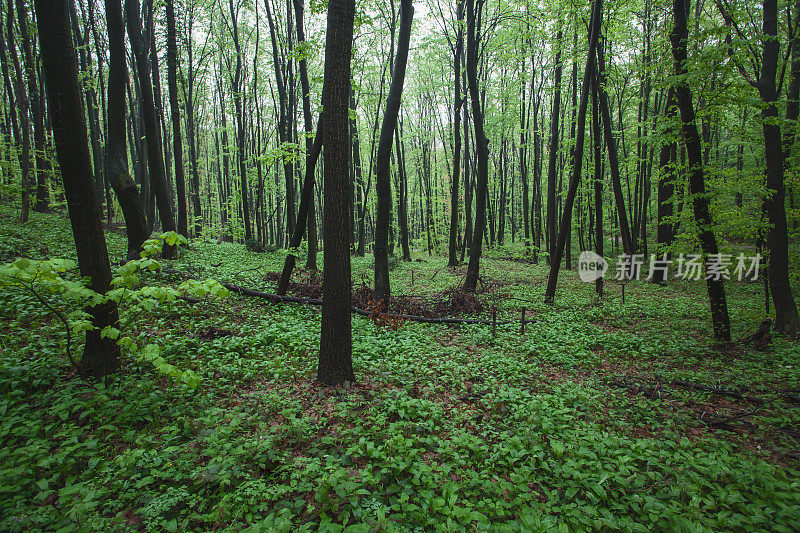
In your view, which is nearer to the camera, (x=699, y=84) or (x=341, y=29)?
(x=341, y=29)

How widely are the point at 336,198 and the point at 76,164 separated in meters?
3.03

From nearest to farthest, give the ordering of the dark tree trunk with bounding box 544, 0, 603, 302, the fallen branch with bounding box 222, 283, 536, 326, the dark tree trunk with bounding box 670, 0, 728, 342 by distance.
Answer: the dark tree trunk with bounding box 670, 0, 728, 342 < the fallen branch with bounding box 222, 283, 536, 326 < the dark tree trunk with bounding box 544, 0, 603, 302

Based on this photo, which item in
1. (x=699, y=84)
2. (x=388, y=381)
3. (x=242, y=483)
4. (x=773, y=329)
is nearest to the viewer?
(x=242, y=483)

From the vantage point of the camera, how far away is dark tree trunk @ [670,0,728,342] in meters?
6.71

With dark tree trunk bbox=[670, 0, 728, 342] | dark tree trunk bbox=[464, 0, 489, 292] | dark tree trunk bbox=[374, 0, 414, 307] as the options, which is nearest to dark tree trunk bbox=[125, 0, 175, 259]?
dark tree trunk bbox=[374, 0, 414, 307]

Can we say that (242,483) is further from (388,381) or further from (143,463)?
(388,381)

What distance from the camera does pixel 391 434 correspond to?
3.65 m

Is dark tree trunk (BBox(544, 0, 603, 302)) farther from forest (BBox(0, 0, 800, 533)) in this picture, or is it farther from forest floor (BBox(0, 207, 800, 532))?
forest floor (BBox(0, 207, 800, 532))

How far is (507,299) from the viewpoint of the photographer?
11125 mm

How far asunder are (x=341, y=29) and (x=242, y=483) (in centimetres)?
536

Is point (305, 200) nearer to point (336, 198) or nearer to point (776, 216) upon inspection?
point (336, 198)

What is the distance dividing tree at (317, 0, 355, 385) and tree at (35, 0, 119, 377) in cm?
263

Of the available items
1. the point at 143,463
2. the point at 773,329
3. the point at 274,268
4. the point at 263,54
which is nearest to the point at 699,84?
→ the point at 773,329

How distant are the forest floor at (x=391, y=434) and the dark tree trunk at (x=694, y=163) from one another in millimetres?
770
